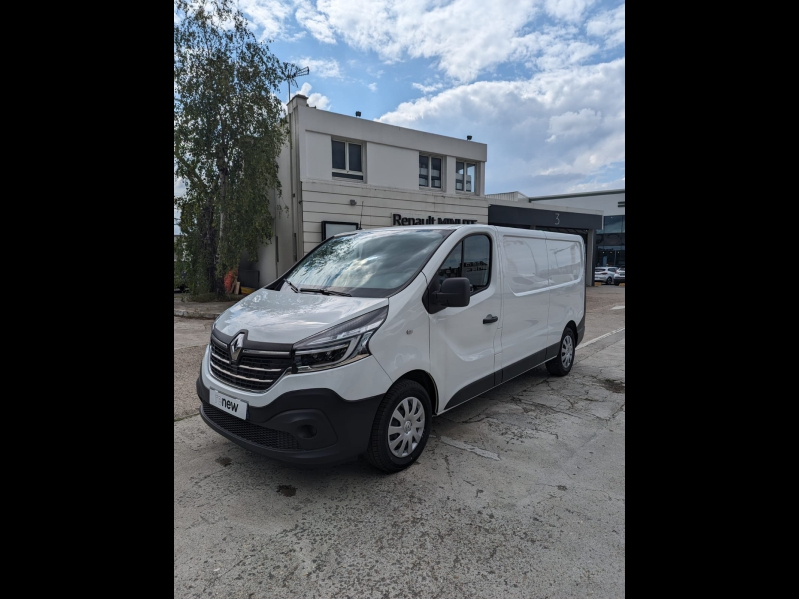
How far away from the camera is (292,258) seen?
51.8 feet

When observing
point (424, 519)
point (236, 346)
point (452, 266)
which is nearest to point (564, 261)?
point (452, 266)

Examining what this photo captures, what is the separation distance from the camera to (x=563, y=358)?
19.2ft

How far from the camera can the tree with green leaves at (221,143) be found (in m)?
13.6

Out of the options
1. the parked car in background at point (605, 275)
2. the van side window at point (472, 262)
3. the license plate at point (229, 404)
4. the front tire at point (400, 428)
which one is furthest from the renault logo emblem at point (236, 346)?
the parked car in background at point (605, 275)

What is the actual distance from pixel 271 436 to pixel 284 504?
451mm

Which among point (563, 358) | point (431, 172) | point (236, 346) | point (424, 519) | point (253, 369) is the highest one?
point (431, 172)

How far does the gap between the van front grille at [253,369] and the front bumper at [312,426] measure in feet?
0.50

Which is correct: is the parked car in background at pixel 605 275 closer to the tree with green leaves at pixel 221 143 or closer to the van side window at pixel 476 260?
the tree with green leaves at pixel 221 143

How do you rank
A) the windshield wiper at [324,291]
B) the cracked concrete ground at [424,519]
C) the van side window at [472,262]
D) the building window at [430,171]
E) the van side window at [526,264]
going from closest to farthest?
the cracked concrete ground at [424,519]
the windshield wiper at [324,291]
the van side window at [472,262]
the van side window at [526,264]
the building window at [430,171]

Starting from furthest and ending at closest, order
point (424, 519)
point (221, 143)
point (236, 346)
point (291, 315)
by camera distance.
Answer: point (221, 143) → point (291, 315) → point (236, 346) → point (424, 519)

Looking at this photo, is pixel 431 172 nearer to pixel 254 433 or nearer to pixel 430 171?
pixel 430 171

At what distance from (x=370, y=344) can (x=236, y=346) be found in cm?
96
